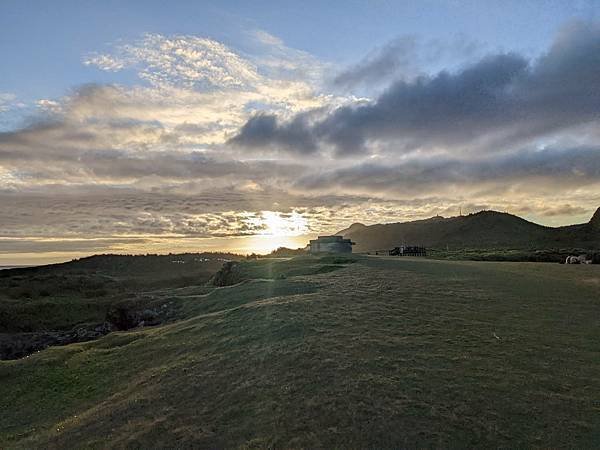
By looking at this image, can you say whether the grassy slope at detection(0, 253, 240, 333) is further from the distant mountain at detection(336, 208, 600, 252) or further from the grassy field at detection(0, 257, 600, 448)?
the distant mountain at detection(336, 208, 600, 252)

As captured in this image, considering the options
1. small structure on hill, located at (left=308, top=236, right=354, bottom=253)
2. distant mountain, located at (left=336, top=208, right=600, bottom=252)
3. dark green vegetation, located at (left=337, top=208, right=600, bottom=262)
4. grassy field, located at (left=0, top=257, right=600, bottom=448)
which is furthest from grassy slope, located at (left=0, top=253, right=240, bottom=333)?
distant mountain, located at (left=336, top=208, right=600, bottom=252)

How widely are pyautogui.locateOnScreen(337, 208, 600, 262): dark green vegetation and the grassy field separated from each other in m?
30.1

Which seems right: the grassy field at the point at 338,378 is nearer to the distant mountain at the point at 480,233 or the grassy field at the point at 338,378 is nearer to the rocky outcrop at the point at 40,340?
the rocky outcrop at the point at 40,340

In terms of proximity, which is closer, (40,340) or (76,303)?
(40,340)

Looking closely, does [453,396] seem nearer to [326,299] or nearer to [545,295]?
[326,299]

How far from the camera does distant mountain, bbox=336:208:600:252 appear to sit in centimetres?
9475

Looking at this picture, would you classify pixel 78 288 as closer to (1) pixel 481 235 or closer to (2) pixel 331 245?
(2) pixel 331 245

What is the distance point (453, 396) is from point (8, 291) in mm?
58411

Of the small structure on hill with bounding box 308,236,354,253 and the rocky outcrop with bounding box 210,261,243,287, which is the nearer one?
the rocky outcrop with bounding box 210,261,243,287

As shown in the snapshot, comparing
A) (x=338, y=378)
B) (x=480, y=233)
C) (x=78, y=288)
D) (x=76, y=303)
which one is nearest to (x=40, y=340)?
(x=76, y=303)

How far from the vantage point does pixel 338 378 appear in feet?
33.1

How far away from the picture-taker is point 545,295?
62.4 feet

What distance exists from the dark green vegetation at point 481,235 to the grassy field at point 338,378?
3012cm

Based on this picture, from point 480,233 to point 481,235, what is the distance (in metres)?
2.43
